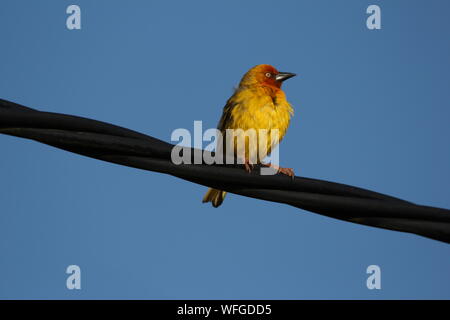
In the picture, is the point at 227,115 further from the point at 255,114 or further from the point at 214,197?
the point at 214,197

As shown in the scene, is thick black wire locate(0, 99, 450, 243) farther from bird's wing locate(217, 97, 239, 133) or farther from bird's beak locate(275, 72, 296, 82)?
bird's beak locate(275, 72, 296, 82)

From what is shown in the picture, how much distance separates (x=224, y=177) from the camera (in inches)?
94.4

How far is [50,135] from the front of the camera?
222 centimetres

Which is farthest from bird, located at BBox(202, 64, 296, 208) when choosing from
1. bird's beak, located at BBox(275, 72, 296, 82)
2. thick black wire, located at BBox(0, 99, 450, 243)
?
thick black wire, located at BBox(0, 99, 450, 243)

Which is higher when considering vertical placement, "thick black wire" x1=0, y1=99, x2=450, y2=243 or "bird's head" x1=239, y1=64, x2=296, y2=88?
"bird's head" x1=239, y1=64, x2=296, y2=88

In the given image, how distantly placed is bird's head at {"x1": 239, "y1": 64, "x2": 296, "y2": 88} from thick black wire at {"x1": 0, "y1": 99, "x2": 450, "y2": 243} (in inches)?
150

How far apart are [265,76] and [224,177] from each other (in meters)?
4.16

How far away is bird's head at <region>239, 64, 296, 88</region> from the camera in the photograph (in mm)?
6248

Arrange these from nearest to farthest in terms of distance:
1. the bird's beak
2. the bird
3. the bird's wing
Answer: the bird → the bird's wing → the bird's beak

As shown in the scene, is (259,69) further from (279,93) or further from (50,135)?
(50,135)

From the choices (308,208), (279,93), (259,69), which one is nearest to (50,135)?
(308,208)

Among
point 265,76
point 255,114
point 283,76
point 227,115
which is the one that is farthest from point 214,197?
point 283,76

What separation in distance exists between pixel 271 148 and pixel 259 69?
1286mm

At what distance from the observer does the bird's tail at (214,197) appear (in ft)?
20.1
